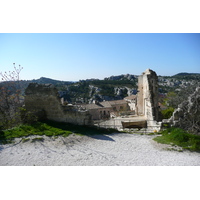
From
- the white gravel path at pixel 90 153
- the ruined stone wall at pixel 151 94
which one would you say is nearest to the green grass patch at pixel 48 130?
the white gravel path at pixel 90 153

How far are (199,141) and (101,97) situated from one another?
60799mm

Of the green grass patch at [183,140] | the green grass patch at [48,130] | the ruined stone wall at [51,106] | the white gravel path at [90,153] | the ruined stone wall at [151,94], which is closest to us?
the white gravel path at [90,153]

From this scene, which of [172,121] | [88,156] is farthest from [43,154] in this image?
[172,121]

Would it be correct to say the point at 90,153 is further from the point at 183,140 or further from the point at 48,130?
the point at 183,140

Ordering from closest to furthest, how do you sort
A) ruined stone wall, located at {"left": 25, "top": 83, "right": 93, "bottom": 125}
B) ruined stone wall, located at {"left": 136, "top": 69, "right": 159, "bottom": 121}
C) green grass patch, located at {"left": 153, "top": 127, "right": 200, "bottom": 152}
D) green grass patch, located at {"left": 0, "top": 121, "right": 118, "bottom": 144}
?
1. green grass patch, located at {"left": 153, "top": 127, "right": 200, "bottom": 152}
2. green grass patch, located at {"left": 0, "top": 121, "right": 118, "bottom": 144}
3. ruined stone wall, located at {"left": 25, "top": 83, "right": 93, "bottom": 125}
4. ruined stone wall, located at {"left": 136, "top": 69, "right": 159, "bottom": 121}

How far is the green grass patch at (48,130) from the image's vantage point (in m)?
7.50

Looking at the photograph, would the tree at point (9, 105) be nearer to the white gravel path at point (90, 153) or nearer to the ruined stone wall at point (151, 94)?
the white gravel path at point (90, 153)

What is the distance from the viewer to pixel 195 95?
9336 mm

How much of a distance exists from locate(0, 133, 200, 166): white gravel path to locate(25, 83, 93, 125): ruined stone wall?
2011 mm

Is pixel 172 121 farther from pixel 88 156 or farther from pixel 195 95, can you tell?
pixel 88 156

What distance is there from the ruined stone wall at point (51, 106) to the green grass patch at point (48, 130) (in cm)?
49

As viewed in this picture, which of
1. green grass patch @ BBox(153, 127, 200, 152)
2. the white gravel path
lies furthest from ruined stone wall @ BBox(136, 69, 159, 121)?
the white gravel path

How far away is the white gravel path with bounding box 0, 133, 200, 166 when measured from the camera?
17.7ft

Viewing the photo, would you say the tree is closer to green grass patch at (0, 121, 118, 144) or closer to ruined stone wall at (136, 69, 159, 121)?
green grass patch at (0, 121, 118, 144)
